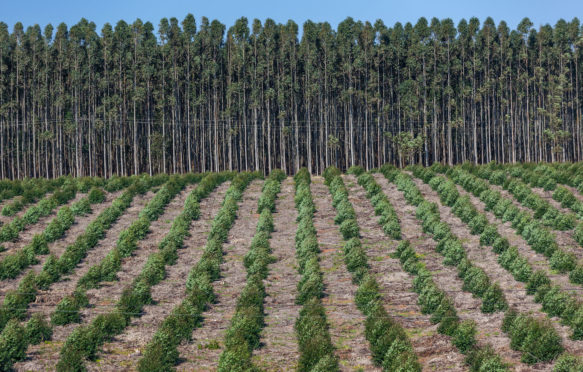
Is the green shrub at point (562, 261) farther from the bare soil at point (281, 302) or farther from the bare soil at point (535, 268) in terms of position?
the bare soil at point (281, 302)

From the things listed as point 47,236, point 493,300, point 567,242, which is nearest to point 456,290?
point 493,300

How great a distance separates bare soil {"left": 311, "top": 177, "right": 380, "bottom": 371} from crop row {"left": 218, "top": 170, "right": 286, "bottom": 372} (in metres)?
1.70

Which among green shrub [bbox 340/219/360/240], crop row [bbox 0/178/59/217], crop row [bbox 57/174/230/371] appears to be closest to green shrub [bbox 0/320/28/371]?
crop row [bbox 57/174/230/371]

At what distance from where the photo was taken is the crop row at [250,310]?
15.8 metres

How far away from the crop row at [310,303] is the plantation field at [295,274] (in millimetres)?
53

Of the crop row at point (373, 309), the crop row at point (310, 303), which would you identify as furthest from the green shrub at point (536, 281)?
the crop row at point (310, 303)

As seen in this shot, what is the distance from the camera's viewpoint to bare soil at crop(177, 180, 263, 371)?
16.7 m

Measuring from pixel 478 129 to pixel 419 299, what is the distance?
4670cm

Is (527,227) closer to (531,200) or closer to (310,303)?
(531,200)

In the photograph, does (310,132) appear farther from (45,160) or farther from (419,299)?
(419,299)

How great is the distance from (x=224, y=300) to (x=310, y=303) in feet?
8.29

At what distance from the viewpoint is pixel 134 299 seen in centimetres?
1939

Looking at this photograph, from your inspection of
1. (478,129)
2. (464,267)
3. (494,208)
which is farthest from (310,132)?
(464,267)

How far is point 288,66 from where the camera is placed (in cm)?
6016
